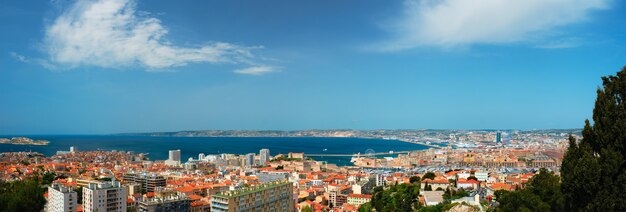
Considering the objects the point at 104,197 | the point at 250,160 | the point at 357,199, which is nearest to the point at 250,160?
the point at 250,160

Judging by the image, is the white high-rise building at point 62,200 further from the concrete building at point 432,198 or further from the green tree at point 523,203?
the green tree at point 523,203

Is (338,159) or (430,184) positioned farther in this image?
(338,159)

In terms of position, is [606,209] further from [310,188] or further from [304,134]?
[304,134]

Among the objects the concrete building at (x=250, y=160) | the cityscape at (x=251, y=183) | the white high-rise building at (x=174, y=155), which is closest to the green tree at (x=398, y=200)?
the cityscape at (x=251, y=183)

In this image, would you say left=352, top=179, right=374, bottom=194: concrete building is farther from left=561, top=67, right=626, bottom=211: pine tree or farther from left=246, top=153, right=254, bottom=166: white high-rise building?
left=246, top=153, right=254, bottom=166: white high-rise building

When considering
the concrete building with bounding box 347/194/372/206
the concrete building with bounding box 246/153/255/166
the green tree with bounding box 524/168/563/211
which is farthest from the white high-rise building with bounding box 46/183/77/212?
the concrete building with bounding box 246/153/255/166

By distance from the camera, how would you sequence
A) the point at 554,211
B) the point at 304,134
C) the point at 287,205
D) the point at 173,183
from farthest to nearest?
1. the point at 304,134
2. the point at 173,183
3. the point at 287,205
4. the point at 554,211

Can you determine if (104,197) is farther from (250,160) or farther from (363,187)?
(250,160)

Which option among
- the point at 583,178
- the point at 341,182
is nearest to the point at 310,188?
the point at 341,182
